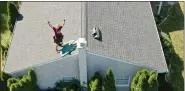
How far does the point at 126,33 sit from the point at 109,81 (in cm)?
455

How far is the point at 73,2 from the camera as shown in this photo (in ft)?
98.0

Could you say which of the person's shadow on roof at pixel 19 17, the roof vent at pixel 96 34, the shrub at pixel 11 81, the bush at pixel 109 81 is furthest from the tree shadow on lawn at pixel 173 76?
the person's shadow on roof at pixel 19 17

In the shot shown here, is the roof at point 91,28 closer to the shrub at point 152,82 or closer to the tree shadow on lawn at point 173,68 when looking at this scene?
the shrub at point 152,82

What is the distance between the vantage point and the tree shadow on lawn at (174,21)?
35.1 meters

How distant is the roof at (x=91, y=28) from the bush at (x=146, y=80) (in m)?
0.94

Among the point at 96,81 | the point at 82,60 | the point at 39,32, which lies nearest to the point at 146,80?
the point at 96,81

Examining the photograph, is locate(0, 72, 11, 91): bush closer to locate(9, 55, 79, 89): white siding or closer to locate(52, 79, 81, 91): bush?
locate(9, 55, 79, 89): white siding

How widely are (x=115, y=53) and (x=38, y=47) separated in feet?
19.5

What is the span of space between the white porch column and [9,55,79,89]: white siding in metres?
0.56

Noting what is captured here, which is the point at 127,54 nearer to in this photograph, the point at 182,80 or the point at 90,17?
the point at 90,17

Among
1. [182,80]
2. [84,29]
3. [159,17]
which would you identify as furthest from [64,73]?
[159,17]

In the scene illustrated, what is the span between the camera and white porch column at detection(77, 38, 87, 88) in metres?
23.6

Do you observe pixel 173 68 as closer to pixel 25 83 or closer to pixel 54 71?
pixel 54 71

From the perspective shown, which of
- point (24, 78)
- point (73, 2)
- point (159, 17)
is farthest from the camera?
point (159, 17)
